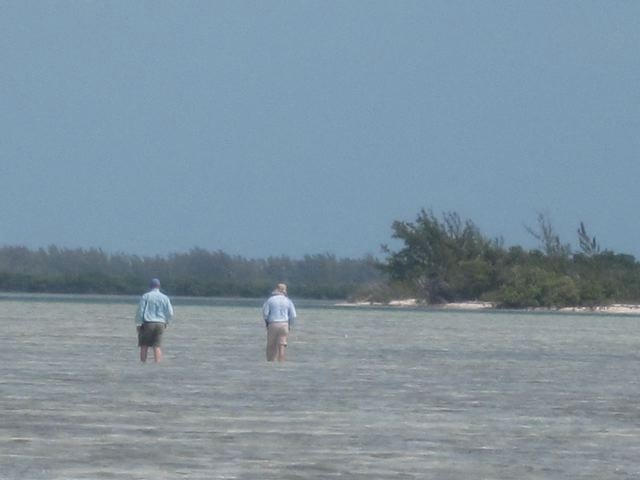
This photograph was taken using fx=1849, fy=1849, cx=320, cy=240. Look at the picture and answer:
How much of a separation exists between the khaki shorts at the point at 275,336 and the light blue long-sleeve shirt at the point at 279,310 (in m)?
0.13

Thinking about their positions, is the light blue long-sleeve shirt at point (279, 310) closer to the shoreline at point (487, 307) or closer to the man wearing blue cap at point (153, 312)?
the man wearing blue cap at point (153, 312)

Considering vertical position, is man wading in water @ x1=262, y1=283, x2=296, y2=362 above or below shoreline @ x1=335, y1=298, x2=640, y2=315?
below

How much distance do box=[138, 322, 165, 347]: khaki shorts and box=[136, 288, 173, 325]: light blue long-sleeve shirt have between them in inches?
3.1

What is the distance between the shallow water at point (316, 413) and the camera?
49.2ft

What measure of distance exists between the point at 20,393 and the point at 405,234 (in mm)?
80404

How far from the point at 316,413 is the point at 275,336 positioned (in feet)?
28.2

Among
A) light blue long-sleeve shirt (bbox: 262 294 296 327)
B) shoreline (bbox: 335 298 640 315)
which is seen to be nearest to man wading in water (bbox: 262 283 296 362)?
light blue long-sleeve shirt (bbox: 262 294 296 327)

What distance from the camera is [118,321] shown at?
2245 inches

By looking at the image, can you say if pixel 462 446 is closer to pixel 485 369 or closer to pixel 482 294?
pixel 485 369

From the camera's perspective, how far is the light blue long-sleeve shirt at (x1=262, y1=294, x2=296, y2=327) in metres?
27.5

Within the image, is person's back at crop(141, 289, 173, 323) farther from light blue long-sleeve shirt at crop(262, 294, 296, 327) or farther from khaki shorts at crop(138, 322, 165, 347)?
light blue long-sleeve shirt at crop(262, 294, 296, 327)

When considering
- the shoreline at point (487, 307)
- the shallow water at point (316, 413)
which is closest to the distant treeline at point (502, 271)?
the shoreline at point (487, 307)

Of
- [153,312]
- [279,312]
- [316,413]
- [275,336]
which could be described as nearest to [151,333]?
[153,312]

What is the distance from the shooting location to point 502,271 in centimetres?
9569
